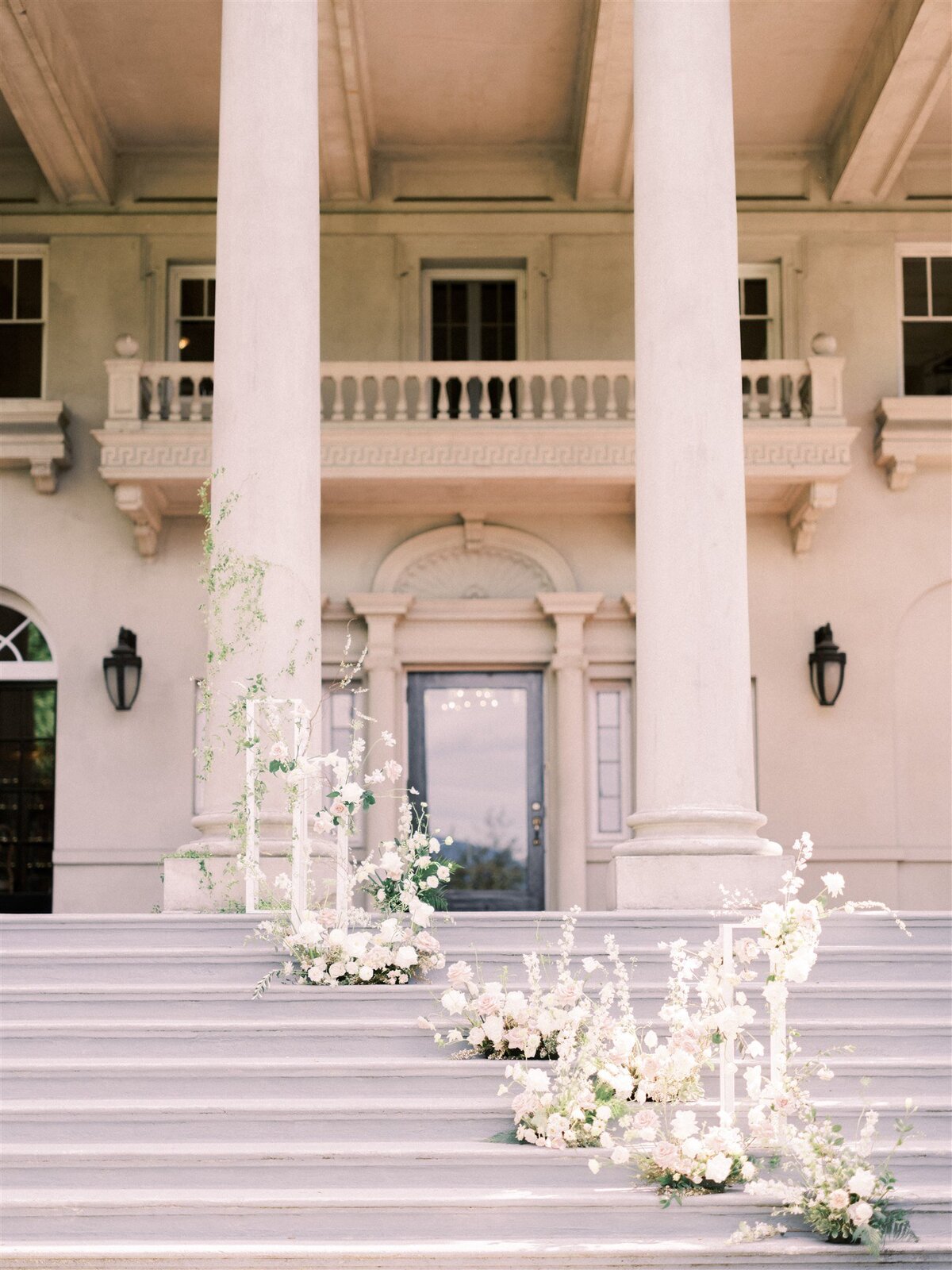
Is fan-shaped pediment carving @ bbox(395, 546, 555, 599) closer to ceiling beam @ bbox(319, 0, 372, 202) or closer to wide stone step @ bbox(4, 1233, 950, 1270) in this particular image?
ceiling beam @ bbox(319, 0, 372, 202)

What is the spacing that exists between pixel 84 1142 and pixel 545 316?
11757 mm

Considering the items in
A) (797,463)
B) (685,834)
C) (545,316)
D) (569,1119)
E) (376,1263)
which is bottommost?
(376,1263)

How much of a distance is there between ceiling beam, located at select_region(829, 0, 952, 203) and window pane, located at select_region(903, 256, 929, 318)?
0.80m

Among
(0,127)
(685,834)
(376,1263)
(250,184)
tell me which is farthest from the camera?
(0,127)

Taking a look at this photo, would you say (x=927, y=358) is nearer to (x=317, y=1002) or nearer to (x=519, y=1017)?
(x=317, y=1002)

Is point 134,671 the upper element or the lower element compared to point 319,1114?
upper

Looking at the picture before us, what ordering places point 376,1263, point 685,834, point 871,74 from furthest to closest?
1. point 871,74
2. point 685,834
3. point 376,1263

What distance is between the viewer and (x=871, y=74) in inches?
599

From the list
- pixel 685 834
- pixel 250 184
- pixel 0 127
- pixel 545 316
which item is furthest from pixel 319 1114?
pixel 0 127

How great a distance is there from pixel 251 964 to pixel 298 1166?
6.03ft

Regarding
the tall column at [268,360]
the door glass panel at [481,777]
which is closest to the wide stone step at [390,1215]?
the tall column at [268,360]

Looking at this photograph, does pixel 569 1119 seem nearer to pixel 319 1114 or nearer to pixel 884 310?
pixel 319 1114

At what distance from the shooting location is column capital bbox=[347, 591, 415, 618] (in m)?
15.9

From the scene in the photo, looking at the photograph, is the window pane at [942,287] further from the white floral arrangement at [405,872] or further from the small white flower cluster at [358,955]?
the small white flower cluster at [358,955]
